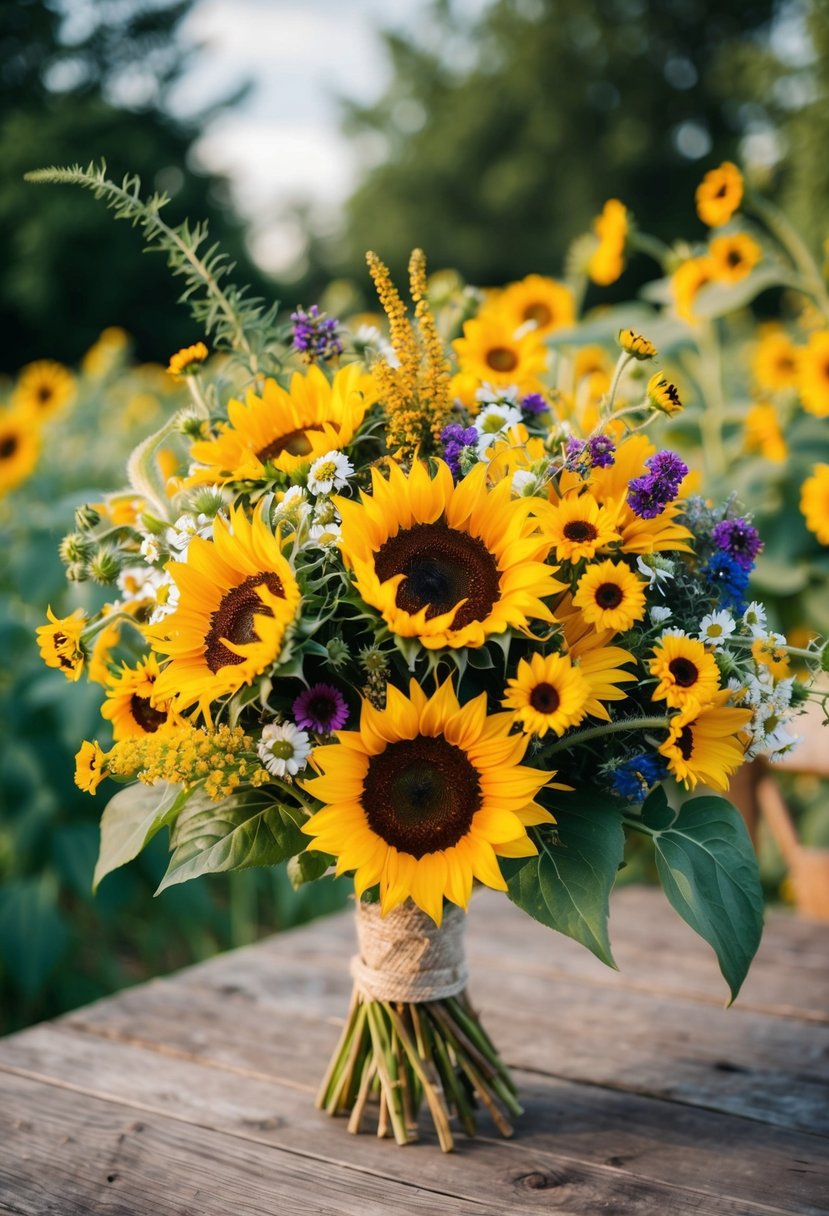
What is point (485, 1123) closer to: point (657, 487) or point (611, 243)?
point (657, 487)

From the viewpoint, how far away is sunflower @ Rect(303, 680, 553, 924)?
0.81 meters

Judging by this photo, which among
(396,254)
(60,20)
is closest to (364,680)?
(60,20)

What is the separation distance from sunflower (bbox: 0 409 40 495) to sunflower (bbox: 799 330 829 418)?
169 cm

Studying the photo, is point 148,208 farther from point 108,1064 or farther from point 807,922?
point 807,922

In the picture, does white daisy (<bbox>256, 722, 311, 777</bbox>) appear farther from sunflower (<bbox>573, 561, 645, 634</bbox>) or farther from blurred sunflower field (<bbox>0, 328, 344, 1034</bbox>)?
blurred sunflower field (<bbox>0, 328, 344, 1034</bbox>)

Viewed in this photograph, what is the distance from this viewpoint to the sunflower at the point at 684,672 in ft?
2.65

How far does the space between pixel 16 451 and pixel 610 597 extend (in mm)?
2175

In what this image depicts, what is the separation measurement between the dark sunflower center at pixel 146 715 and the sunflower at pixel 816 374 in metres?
1.34

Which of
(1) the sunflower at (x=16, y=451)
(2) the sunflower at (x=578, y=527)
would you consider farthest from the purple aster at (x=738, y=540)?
(1) the sunflower at (x=16, y=451)

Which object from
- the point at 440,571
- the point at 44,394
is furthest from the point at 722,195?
the point at 44,394

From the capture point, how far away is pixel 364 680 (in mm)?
855

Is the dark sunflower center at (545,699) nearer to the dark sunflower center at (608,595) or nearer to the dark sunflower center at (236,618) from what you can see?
the dark sunflower center at (608,595)

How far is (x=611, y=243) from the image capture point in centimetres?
199

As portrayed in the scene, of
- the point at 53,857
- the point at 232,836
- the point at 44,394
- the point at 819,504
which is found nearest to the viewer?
the point at 232,836
